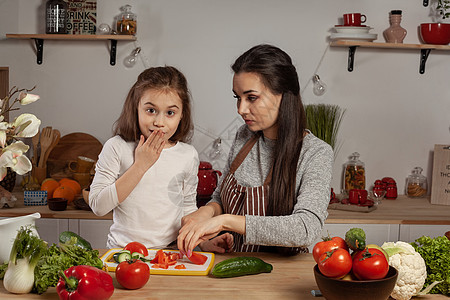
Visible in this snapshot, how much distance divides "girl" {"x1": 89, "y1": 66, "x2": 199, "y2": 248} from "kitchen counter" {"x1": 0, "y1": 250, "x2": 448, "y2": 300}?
1.31 ft

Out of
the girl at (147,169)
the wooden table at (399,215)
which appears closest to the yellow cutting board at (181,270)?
the girl at (147,169)

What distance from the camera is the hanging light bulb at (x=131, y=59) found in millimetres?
3444

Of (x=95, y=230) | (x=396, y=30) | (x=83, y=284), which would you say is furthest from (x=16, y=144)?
(x=396, y=30)

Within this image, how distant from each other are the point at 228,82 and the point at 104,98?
796mm

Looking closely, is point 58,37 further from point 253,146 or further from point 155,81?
point 253,146

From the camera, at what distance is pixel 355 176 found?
3.55 meters

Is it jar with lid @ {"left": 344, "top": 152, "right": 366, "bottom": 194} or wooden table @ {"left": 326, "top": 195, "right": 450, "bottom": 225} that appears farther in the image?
jar with lid @ {"left": 344, "top": 152, "right": 366, "bottom": 194}

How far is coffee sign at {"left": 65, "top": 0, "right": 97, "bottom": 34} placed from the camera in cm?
345

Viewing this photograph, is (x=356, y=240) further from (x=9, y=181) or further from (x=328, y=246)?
(x=9, y=181)

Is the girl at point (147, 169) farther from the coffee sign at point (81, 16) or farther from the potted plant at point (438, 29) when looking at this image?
the potted plant at point (438, 29)

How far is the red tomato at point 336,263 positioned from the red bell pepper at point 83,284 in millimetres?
539

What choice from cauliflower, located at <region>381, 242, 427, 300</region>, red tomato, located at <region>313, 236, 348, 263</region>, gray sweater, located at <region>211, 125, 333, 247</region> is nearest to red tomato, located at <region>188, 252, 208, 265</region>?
gray sweater, located at <region>211, 125, 333, 247</region>

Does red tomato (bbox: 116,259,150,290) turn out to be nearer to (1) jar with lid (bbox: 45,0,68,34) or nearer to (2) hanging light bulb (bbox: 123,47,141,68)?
(2) hanging light bulb (bbox: 123,47,141,68)

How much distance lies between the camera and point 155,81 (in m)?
2.06
